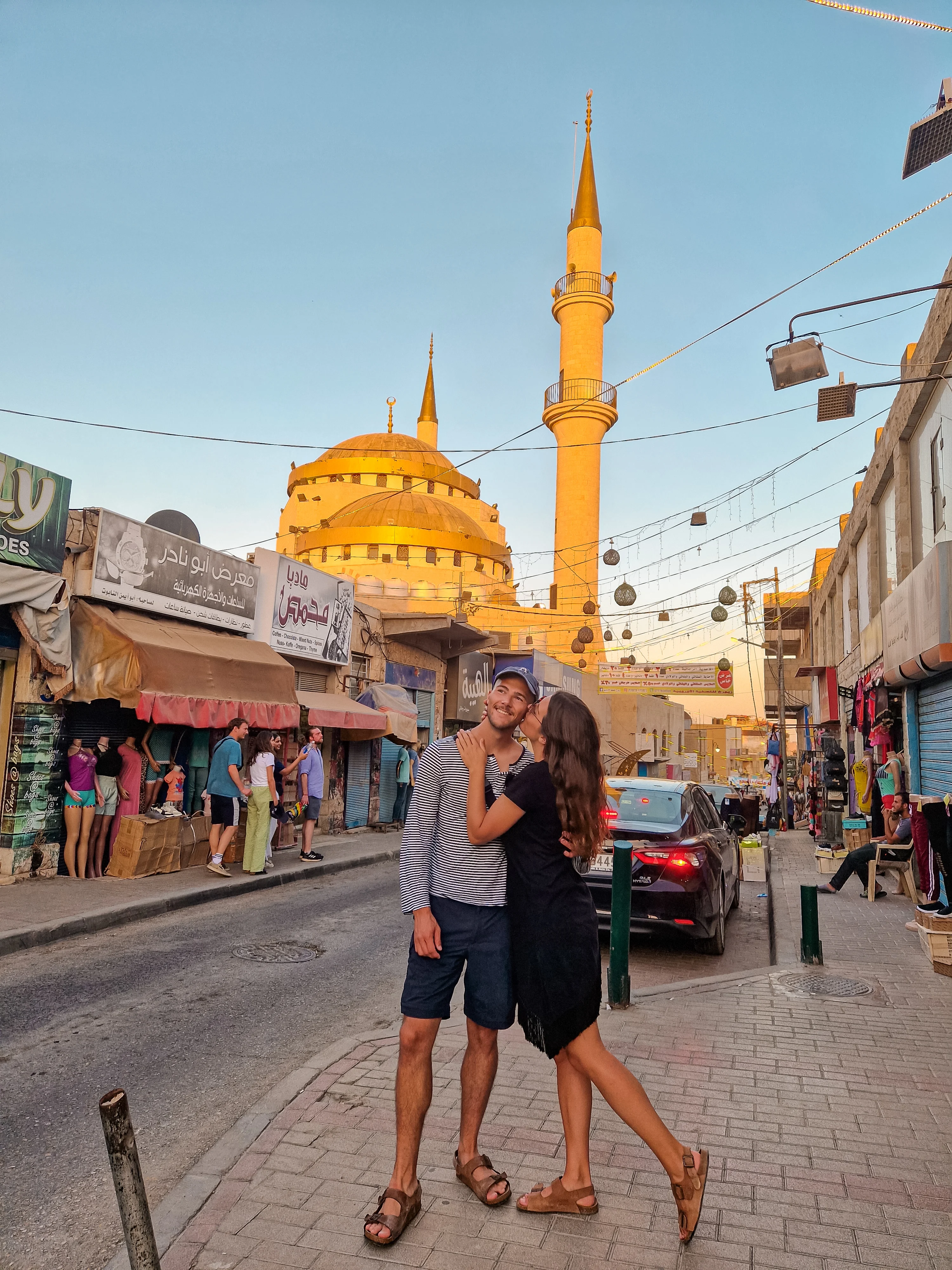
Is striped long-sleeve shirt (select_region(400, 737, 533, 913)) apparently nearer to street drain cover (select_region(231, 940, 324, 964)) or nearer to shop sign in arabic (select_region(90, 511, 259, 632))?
street drain cover (select_region(231, 940, 324, 964))

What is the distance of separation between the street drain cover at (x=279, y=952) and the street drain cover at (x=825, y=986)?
12.4 feet

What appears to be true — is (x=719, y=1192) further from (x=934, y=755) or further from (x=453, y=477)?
(x=453, y=477)

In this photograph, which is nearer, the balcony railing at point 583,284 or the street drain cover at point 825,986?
the street drain cover at point 825,986

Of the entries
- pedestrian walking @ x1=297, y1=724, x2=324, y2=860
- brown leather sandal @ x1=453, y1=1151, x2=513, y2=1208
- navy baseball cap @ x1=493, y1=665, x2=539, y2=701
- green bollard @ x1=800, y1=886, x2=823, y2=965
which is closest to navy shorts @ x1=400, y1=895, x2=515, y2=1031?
brown leather sandal @ x1=453, y1=1151, x2=513, y2=1208

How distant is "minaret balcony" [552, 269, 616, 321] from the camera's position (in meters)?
42.6

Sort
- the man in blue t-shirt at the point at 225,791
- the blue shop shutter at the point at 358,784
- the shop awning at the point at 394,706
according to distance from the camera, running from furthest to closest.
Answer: the blue shop shutter at the point at 358,784 < the shop awning at the point at 394,706 < the man in blue t-shirt at the point at 225,791

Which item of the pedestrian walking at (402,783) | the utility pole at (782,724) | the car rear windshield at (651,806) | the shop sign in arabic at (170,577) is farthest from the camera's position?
the utility pole at (782,724)

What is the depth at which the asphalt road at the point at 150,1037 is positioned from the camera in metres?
3.54

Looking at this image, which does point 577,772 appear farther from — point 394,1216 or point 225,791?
point 225,791

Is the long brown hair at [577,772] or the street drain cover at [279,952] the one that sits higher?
the long brown hair at [577,772]

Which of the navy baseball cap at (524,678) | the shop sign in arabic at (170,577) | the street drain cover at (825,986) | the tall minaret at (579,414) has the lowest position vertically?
the street drain cover at (825,986)

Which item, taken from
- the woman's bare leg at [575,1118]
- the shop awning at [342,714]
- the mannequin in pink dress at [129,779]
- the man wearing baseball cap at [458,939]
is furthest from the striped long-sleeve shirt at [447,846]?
the shop awning at [342,714]

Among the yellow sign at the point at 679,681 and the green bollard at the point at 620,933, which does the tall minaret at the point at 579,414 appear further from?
the green bollard at the point at 620,933

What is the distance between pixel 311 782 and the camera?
14164mm
